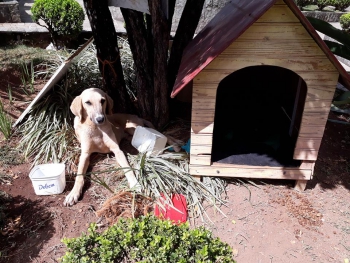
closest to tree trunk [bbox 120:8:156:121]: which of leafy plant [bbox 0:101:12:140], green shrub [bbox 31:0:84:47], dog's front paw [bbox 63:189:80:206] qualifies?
dog's front paw [bbox 63:189:80:206]

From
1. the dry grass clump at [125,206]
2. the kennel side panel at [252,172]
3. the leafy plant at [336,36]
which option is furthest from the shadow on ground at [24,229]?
the leafy plant at [336,36]

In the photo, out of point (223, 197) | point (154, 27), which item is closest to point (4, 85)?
point (154, 27)

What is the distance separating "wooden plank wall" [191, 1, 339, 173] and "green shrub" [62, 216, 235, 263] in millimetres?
1333

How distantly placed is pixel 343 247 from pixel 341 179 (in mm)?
1032

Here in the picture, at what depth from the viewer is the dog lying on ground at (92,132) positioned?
10.5 feet

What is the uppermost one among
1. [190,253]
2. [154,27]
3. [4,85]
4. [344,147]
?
[154,27]

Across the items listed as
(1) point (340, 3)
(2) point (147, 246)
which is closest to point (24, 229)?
(2) point (147, 246)

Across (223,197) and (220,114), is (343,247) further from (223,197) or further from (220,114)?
(220,114)

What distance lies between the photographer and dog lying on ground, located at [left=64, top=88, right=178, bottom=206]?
3.21 m

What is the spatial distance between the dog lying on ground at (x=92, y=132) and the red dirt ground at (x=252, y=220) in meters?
0.16

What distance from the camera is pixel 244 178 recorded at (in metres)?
3.57

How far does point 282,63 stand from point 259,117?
5.73ft

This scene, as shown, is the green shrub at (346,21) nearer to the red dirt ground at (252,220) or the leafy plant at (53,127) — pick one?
the red dirt ground at (252,220)

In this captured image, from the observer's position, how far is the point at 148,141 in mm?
3590
